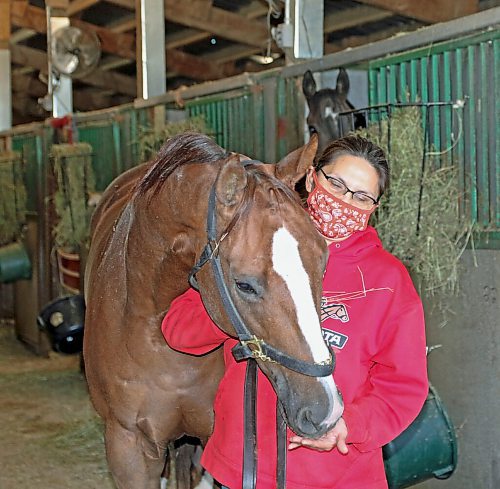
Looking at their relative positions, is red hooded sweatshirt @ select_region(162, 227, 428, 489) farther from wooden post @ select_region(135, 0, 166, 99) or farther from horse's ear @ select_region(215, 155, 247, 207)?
wooden post @ select_region(135, 0, 166, 99)

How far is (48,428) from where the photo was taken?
4.21m

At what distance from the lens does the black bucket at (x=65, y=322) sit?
160 inches

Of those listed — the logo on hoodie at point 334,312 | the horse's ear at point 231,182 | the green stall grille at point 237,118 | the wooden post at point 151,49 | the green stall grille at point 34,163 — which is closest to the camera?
the horse's ear at point 231,182

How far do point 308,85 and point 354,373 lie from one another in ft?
6.16

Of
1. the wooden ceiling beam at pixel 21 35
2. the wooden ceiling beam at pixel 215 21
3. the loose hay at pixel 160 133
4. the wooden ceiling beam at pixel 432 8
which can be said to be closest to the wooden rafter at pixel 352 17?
the wooden ceiling beam at pixel 215 21

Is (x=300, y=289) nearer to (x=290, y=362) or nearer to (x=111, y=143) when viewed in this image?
(x=290, y=362)

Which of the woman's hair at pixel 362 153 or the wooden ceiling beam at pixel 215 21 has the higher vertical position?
the wooden ceiling beam at pixel 215 21

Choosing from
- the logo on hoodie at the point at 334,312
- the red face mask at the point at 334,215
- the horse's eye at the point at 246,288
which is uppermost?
the red face mask at the point at 334,215

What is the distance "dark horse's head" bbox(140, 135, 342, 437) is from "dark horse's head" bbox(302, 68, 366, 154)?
1562 millimetres

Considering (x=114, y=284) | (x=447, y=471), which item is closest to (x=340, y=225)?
(x=114, y=284)

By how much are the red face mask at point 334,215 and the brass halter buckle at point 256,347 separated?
0.30m

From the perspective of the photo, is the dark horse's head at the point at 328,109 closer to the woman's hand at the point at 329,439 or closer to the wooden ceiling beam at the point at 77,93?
the woman's hand at the point at 329,439

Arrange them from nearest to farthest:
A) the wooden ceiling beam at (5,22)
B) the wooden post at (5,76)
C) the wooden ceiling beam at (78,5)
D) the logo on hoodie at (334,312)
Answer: the logo on hoodie at (334,312) → the wooden ceiling beam at (78,5) → the wooden ceiling beam at (5,22) → the wooden post at (5,76)

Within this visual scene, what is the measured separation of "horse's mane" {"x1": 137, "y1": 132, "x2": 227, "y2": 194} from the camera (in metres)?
1.71
